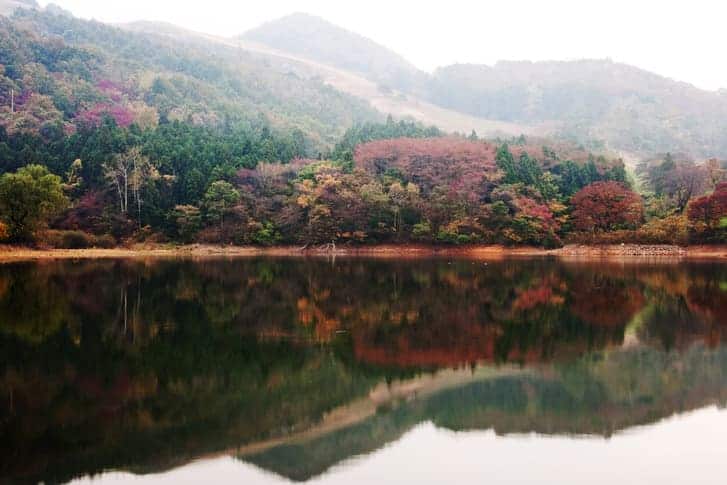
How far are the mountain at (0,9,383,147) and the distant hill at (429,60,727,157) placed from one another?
141ft

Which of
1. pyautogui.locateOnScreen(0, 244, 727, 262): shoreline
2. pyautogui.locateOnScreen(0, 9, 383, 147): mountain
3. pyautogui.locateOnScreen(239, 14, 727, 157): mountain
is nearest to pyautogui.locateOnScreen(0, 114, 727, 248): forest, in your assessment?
pyautogui.locateOnScreen(0, 244, 727, 262): shoreline

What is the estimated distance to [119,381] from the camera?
1087 cm

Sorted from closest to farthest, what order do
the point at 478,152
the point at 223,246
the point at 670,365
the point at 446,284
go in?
Answer: the point at 670,365 < the point at 446,284 < the point at 223,246 < the point at 478,152

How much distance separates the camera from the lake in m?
7.98

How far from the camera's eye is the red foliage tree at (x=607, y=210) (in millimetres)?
56812

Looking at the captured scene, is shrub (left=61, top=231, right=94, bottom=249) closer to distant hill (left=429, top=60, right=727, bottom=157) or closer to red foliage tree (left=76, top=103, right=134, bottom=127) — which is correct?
red foliage tree (left=76, top=103, right=134, bottom=127)

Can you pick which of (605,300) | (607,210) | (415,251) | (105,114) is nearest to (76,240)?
(415,251)

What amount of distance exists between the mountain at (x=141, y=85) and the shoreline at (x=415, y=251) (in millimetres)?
22569

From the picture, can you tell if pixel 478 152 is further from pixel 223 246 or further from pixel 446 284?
pixel 446 284

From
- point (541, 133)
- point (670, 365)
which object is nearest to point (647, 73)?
point (541, 133)

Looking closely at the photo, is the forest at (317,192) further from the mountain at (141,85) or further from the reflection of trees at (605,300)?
the reflection of trees at (605,300)

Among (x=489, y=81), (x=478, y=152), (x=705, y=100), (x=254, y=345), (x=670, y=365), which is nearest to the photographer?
(x=670, y=365)

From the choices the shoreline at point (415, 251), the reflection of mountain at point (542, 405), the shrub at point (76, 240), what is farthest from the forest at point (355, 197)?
the reflection of mountain at point (542, 405)

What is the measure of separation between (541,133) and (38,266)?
375 feet
